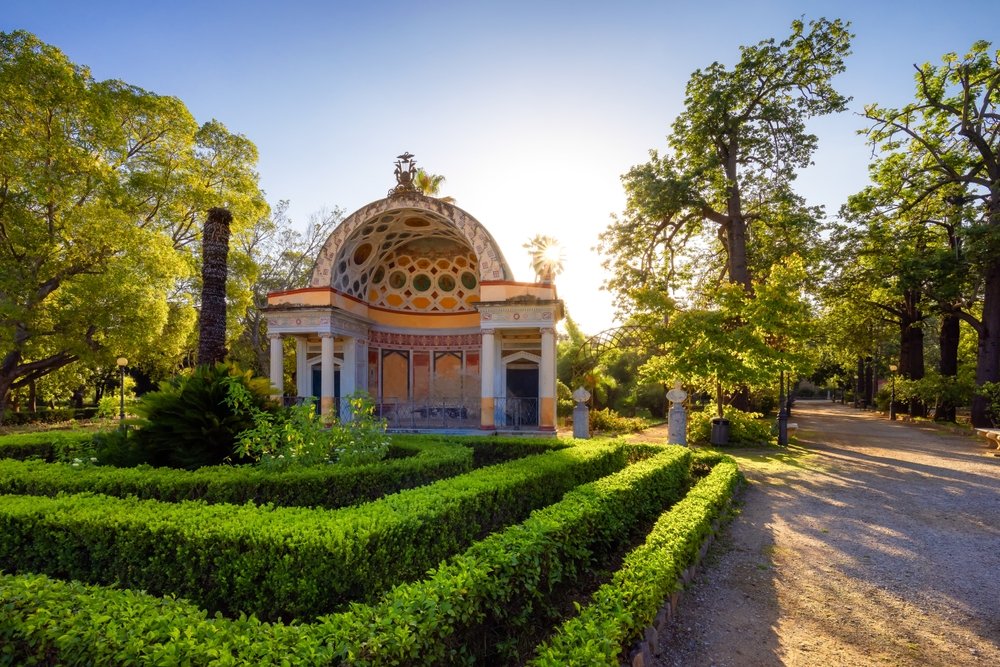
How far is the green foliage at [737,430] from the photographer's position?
16422 millimetres

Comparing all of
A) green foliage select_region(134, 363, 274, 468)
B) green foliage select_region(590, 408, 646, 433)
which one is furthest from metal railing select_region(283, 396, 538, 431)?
green foliage select_region(134, 363, 274, 468)

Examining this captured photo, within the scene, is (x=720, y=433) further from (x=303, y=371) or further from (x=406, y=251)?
(x=303, y=371)

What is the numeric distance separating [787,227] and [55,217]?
89.8 feet

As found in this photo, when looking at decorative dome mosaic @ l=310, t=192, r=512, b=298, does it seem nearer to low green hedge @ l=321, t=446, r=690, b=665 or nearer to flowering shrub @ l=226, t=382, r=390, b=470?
flowering shrub @ l=226, t=382, r=390, b=470

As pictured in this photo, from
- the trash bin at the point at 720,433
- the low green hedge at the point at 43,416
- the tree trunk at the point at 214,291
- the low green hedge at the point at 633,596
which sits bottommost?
the low green hedge at the point at 43,416

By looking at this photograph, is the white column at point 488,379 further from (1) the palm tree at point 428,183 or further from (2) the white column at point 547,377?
(1) the palm tree at point 428,183

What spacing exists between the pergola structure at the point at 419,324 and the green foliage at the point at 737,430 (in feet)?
16.2

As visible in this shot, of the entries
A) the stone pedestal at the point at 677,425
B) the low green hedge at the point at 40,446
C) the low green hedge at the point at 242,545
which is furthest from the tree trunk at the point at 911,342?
the low green hedge at the point at 40,446

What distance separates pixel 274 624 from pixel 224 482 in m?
3.16

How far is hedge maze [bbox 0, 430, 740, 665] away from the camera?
2885 mm

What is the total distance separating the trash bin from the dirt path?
18.5ft

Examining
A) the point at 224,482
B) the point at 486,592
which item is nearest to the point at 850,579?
the point at 486,592

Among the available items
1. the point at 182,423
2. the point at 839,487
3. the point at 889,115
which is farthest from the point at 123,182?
the point at 889,115

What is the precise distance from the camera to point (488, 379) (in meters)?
17.2
